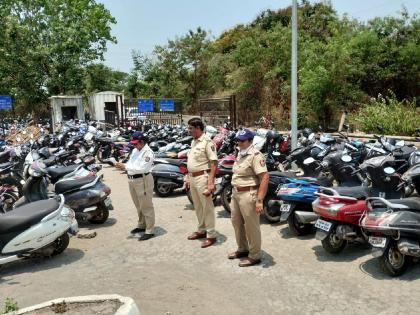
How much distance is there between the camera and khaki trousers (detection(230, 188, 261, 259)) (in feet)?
16.3

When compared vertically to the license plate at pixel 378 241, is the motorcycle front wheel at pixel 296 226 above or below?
below

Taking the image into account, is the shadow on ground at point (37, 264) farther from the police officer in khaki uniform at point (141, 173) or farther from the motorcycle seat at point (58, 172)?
the motorcycle seat at point (58, 172)

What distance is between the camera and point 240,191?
5027mm

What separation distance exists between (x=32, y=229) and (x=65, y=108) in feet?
55.7

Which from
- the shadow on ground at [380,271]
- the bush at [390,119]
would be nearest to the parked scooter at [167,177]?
the shadow on ground at [380,271]

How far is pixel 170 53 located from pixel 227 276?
25824mm

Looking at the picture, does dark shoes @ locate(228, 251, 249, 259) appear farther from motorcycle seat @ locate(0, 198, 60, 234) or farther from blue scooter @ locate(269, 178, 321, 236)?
motorcycle seat @ locate(0, 198, 60, 234)

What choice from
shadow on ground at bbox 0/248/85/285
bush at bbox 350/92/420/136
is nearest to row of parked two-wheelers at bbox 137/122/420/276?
shadow on ground at bbox 0/248/85/285

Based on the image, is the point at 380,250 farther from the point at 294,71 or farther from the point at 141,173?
the point at 294,71

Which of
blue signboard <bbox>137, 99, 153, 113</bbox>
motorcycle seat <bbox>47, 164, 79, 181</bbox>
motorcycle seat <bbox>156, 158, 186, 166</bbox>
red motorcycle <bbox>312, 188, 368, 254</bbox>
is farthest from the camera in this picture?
blue signboard <bbox>137, 99, 153, 113</bbox>

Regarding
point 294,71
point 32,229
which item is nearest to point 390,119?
point 294,71

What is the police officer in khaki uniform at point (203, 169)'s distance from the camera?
5.80 metres

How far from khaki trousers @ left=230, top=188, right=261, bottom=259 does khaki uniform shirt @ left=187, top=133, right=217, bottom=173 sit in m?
0.87

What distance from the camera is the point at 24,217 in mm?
5406
